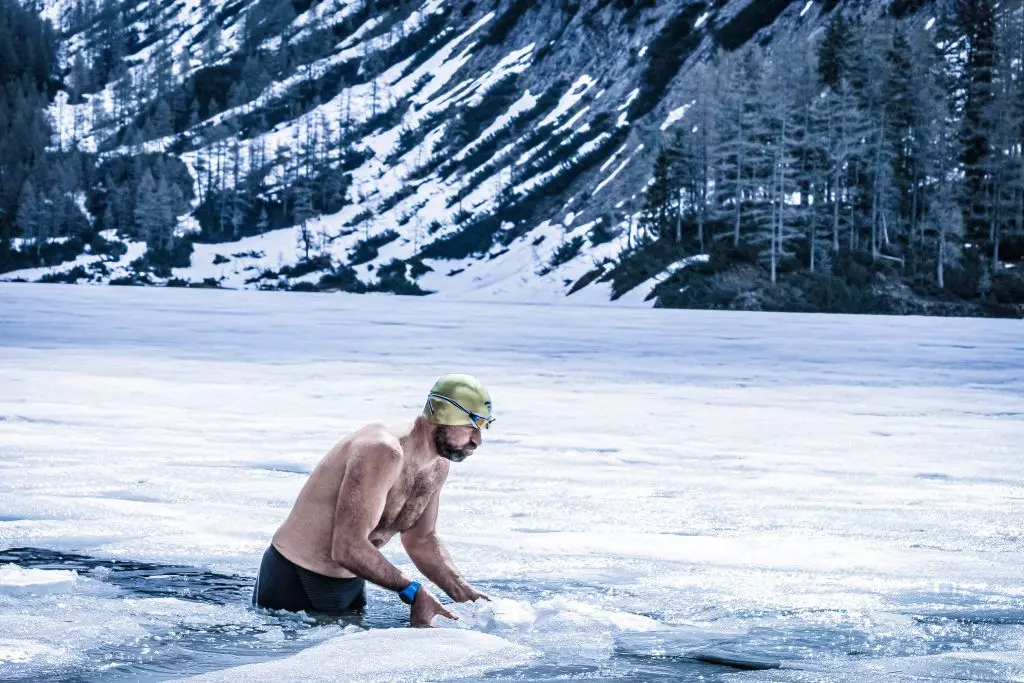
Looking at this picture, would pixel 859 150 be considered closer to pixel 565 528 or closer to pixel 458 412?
pixel 565 528

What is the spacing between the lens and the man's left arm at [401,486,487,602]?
6.20 m

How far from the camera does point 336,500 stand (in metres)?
5.72

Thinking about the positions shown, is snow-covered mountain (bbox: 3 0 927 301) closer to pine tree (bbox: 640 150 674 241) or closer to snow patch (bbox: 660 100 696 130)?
snow patch (bbox: 660 100 696 130)

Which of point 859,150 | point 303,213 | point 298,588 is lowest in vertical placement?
point 298,588

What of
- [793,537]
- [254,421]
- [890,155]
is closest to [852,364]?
[254,421]

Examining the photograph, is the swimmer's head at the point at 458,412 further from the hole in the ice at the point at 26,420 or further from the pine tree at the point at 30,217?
the pine tree at the point at 30,217

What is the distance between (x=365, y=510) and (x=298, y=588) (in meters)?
0.96

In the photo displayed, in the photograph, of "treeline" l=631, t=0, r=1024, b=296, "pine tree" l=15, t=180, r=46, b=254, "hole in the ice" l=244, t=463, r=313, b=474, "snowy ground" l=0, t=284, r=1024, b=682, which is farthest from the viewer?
"pine tree" l=15, t=180, r=46, b=254

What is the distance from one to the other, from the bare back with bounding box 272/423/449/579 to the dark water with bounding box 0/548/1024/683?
1.21ft

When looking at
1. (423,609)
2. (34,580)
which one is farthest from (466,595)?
(34,580)

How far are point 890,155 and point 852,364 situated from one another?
248ft

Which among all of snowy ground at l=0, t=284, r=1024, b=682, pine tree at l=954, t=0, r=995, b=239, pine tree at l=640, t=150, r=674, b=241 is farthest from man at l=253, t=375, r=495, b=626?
pine tree at l=640, t=150, r=674, b=241

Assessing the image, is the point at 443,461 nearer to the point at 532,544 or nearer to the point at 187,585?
the point at 187,585

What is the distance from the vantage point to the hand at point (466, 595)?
6.29 m
